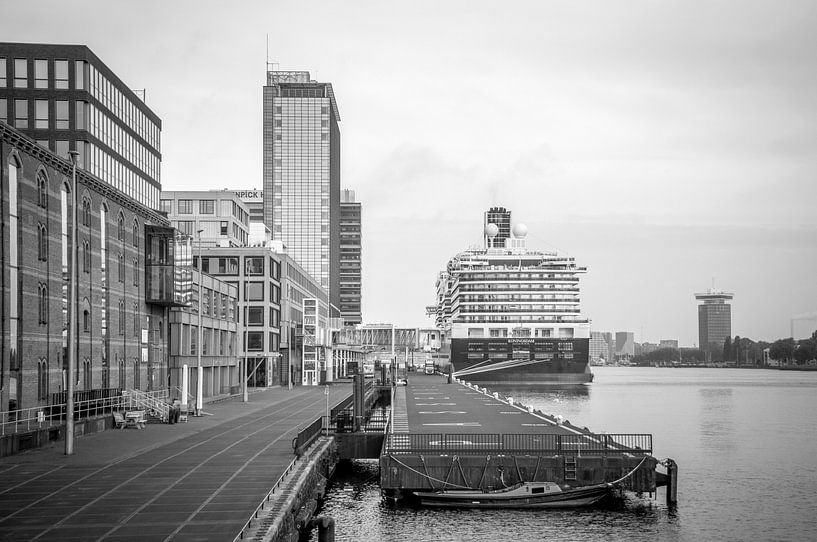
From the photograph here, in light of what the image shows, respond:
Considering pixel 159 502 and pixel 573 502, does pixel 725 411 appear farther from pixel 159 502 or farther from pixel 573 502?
pixel 159 502

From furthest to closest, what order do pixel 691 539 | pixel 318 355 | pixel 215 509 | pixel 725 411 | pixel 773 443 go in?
pixel 318 355 → pixel 725 411 → pixel 773 443 → pixel 691 539 → pixel 215 509

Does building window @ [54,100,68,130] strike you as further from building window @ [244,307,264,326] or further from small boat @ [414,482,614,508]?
small boat @ [414,482,614,508]

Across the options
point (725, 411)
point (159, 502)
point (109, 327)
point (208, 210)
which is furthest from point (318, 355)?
point (159, 502)

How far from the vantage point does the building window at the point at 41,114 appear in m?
71.7

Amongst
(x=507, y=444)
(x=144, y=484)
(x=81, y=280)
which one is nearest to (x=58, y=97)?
(x=81, y=280)

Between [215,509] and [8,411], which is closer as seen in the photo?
[215,509]

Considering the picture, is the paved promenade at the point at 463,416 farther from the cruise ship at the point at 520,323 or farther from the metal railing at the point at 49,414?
the cruise ship at the point at 520,323

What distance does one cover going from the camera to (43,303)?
4978 centimetres

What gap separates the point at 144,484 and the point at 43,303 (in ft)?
63.6

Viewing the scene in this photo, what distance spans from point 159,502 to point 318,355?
323 ft

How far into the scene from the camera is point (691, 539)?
36.5 m

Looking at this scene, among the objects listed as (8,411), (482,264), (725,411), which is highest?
(482,264)

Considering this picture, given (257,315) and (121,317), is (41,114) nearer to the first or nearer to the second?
(121,317)

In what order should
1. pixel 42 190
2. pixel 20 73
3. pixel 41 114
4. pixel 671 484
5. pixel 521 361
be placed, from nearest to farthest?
1. pixel 671 484
2. pixel 42 190
3. pixel 20 73
4. pixel 41 114
5. pixel 521 361
